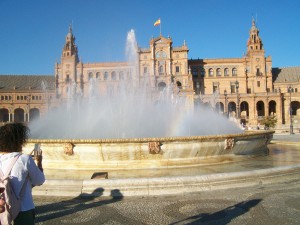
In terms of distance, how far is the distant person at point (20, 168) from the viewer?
2932mm

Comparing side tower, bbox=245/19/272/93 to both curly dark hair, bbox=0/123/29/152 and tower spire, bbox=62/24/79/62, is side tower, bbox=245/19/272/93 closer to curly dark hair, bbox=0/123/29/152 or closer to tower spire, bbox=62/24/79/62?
tower spire, bbox=62/24/79/62

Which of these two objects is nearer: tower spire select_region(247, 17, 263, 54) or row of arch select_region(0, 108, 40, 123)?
row of arch select_region(0, 108, 40, 123)

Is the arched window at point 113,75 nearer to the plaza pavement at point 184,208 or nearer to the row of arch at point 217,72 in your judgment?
the row of arch at point 217,72

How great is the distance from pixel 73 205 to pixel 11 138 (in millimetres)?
3212

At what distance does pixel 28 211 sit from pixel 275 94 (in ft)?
241

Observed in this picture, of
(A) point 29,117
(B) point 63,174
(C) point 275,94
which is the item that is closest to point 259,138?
(B) point 63,174

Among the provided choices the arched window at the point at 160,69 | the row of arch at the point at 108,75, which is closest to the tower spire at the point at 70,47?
the row of arch at the point at 108,75

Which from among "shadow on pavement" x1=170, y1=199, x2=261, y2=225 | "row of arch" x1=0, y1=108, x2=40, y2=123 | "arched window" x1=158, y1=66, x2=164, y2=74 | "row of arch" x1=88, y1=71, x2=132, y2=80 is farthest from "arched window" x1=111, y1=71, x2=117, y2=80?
"shadow on pavement" x1=170, y1=199, x2=261, y2=225

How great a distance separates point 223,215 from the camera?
17.3 ft

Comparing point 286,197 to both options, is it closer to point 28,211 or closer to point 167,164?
point 167,164

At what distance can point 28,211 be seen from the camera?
3.01m

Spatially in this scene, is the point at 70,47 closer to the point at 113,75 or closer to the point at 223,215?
the point at 113,75

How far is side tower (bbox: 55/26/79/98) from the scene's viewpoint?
264ft

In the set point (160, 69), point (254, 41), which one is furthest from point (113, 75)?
point (254, 41)
